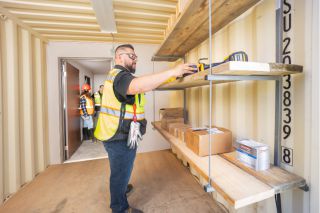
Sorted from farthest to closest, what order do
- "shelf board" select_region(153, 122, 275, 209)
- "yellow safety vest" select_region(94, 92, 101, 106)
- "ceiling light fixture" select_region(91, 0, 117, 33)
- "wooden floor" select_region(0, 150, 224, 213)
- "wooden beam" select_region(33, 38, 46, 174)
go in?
"yellow safety vest" select_region(94, 92, 101, 106) < "wooden beam" select_region(33, 38, 46, 174) < "wooden floor" select_region(0, 150, 224, 213) < "ceiling light fixture" select_region(91, 0, 117, 33) < "shelf board" select_region(153, 122, 275, 209)

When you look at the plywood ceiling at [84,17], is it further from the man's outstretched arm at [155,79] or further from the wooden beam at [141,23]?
the man's outstretched arm at [155,79]

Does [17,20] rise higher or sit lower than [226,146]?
higher

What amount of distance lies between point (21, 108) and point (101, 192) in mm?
A: 1637

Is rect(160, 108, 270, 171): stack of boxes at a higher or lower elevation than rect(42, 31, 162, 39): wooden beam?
lower

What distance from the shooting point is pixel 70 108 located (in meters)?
3.08

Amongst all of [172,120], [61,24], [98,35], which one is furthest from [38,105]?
[172,120]

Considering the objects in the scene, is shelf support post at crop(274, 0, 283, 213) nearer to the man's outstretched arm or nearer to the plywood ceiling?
the man's outstretched arm

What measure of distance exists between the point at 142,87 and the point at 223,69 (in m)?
0.56

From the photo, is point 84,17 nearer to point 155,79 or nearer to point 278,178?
point 155,79

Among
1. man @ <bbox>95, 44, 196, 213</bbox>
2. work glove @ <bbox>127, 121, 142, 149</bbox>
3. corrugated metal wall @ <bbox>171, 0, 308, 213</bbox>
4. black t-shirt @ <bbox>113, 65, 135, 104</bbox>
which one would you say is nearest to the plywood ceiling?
man @ <bbox>95, 44, 196, 213</bbox>

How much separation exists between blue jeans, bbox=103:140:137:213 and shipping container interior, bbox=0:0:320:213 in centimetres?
39

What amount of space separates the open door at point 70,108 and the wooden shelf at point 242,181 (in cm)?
281

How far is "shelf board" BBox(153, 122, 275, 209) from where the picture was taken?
0.64 m

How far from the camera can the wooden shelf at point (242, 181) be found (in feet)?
2.13
